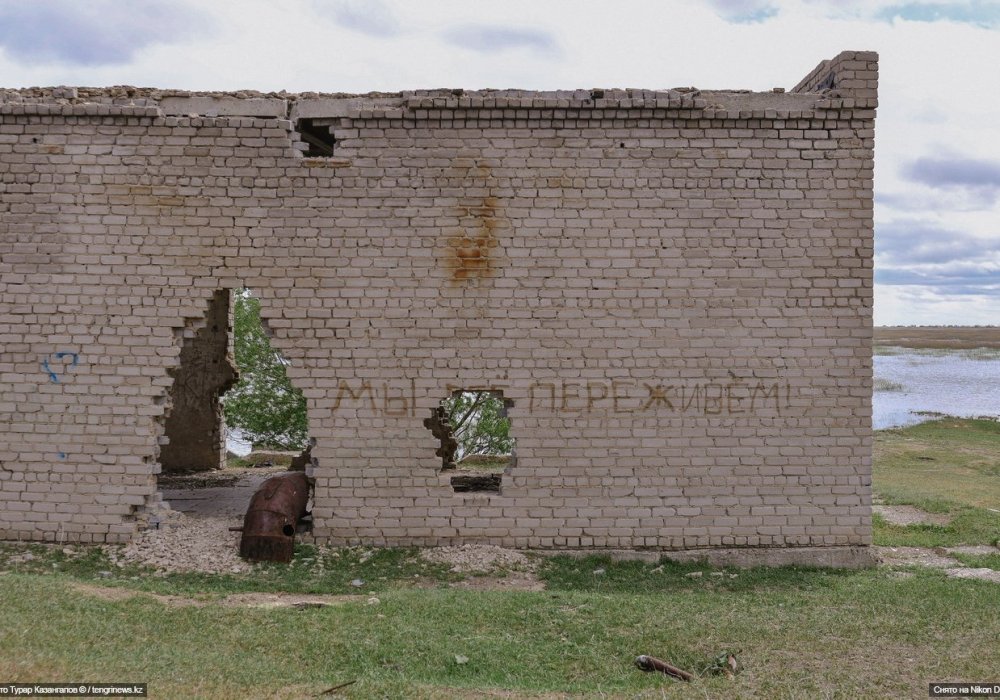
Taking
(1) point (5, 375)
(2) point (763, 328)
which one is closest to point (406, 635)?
(2) point (763, 328)

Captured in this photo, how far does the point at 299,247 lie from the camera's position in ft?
27.5

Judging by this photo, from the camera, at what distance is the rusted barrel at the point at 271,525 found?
8.06 m

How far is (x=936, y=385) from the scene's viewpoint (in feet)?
147

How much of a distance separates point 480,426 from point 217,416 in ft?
21.0

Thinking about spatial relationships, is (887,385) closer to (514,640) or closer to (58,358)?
(514,640)

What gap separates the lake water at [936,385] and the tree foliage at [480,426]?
29.9 ft

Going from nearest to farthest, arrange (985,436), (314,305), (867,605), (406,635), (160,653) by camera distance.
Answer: (160,653) → (406,635) → (867,605) → (314,305) → (985,436)

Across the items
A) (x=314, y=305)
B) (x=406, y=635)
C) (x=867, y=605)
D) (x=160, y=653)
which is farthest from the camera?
(x=314, y=305)

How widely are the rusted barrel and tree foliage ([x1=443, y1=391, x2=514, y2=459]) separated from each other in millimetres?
9260

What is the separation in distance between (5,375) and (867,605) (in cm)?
852

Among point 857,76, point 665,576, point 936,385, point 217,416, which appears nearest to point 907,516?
point 665,576

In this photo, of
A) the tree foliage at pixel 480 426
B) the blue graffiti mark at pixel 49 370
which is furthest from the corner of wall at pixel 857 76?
the tree foliage at pixel 480 426

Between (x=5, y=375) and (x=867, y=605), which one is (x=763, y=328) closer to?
(x=867, y=605)

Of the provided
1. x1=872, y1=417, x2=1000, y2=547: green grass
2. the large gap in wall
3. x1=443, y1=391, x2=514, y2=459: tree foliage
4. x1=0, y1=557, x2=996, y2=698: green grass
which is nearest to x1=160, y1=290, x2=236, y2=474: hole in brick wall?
the large gap in wall
